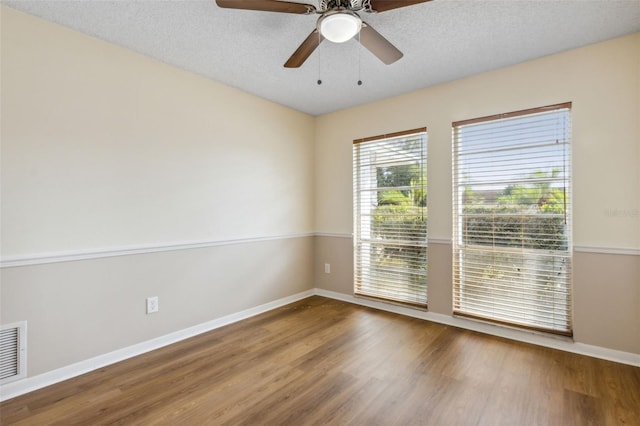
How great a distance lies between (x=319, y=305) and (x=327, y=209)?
1.29m

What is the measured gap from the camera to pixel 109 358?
8.00 ft

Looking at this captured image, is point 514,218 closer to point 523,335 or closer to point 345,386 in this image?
point 523,335

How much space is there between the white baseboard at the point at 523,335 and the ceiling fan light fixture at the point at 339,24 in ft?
9.40

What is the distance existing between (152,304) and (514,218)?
340 centimetres

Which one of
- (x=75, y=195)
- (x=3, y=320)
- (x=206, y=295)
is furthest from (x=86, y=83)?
(x=206, y=295)

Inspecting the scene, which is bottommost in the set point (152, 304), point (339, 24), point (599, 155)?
point (152, 304)

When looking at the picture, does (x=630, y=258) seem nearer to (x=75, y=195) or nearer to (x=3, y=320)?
(x=75, y=195)

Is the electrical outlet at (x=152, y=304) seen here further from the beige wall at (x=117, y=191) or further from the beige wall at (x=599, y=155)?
the beige wall at (x=599, y=155)

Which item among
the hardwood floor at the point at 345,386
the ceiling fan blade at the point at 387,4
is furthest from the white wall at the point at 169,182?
the ceiling fan blade at the point at 387,4

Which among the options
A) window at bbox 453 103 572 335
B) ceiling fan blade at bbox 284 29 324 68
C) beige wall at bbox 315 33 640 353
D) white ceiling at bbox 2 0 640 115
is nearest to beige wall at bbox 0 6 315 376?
white ceiling at bbox 2 0 640 115

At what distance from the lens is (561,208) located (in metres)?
2.69

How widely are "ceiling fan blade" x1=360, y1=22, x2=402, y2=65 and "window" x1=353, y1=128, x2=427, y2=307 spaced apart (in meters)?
1.48

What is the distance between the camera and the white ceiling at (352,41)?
2.05 meters

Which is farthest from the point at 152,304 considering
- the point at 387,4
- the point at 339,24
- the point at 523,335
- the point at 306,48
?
the point at 523,335
